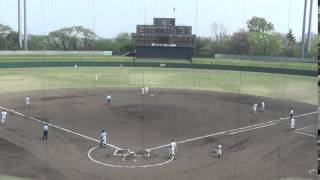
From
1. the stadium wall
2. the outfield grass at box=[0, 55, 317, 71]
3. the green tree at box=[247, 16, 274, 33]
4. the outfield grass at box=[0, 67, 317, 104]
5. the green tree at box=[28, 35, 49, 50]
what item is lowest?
the outfield grass at box=[0, 67, 317, 104]

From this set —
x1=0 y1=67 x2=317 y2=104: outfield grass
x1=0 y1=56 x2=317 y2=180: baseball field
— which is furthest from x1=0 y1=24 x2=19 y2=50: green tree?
x1=0 y1=67 x2=317 y2=104: outfield grass

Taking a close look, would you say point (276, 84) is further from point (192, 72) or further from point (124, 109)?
point (124, 109)

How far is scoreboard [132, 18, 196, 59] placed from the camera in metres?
65.0

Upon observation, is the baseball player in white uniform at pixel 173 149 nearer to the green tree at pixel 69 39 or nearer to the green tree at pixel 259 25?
the green tree at pixel 69 39

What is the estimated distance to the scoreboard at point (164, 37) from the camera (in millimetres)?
65000

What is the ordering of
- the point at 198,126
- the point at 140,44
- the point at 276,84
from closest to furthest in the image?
the point at 198,126
the point at 276,84
the point at 140,44

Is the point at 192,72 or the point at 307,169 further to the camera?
the point at 192,72

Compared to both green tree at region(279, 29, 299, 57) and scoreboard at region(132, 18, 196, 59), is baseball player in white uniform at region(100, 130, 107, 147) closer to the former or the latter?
scoreboard at region(132, 18, 196, 59)

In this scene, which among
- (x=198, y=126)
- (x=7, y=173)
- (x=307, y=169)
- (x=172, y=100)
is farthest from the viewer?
(x=172, y=100)

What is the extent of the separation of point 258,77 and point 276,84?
20.3ft

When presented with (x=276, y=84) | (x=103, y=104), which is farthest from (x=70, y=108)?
(x=276, y=84)

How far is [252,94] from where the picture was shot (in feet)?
157

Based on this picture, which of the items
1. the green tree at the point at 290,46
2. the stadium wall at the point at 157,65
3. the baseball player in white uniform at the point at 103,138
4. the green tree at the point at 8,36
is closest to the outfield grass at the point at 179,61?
the stadium wall at the point at 157,65

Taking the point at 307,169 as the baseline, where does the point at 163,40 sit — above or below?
above
